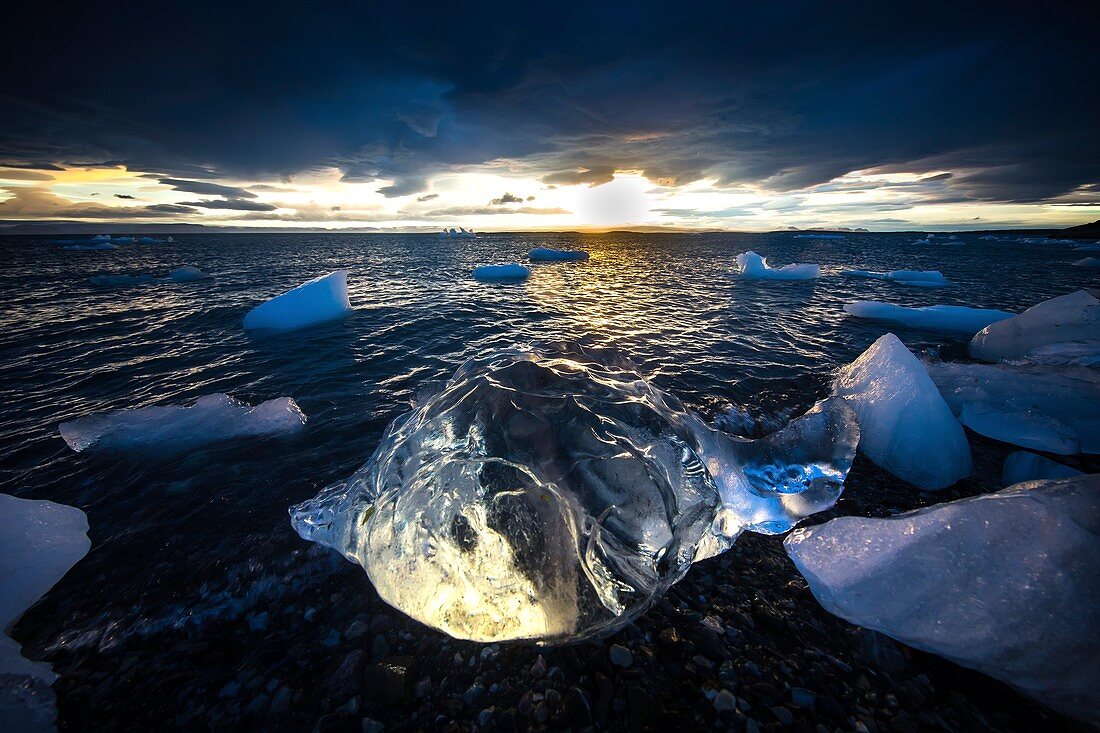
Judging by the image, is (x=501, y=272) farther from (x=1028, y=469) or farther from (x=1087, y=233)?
(x=1087, y=233)

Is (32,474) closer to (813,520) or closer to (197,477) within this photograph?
(197,477)

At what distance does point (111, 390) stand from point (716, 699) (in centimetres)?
1130

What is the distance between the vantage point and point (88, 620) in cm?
301

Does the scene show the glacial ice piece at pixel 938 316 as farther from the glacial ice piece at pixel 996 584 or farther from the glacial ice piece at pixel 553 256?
the glacial ice piece at pixel 553 256

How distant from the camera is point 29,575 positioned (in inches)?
127

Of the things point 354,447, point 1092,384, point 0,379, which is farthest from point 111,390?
point 1092,384

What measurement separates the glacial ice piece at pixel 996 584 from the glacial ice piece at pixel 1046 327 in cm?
806

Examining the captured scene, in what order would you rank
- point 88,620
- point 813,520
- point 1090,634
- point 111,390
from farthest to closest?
point 111,390
point 813,520
point 88,620
point 1090,634

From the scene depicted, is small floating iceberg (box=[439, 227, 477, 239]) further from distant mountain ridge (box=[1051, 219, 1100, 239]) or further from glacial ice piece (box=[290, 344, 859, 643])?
distant mountain ridge (box=[1051, 219, 1100, 239])

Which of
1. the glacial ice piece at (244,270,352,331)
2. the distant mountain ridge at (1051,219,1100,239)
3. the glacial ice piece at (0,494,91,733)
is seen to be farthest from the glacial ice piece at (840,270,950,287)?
A: the distant mountain ridge at (1051,219,1100,239)

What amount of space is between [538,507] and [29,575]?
4.61 meters

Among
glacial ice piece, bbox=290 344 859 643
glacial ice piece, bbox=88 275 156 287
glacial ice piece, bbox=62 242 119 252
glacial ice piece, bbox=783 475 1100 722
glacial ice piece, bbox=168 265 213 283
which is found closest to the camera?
glacial ice piece, bbox=783 475 1100 722

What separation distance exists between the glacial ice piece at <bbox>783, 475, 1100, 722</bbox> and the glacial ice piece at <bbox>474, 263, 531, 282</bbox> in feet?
73.6

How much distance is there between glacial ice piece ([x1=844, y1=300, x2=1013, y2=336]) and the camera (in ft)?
36.9
